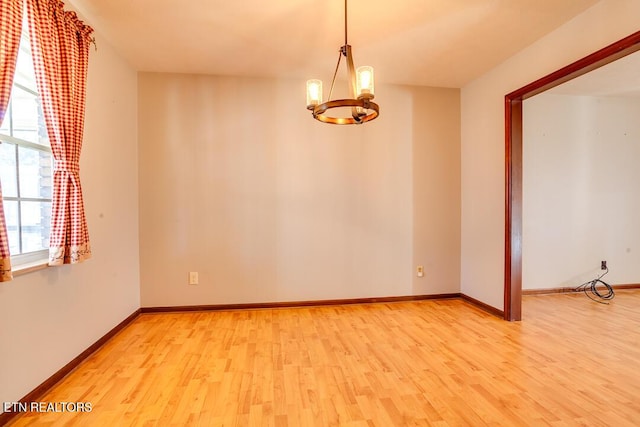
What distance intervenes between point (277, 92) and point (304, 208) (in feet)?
4.39

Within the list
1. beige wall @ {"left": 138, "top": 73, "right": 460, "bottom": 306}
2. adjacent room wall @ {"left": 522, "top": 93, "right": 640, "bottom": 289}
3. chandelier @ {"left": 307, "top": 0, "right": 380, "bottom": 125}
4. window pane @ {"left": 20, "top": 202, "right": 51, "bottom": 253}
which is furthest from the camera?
adjacent room wall @ {"left": 522, "top": 93, "right": 640, "bottom": 289}

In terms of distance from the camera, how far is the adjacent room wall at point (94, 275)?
171 centimetres

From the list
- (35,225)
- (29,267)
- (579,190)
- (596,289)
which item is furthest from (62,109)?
(596,289)

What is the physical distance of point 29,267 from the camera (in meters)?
1.75

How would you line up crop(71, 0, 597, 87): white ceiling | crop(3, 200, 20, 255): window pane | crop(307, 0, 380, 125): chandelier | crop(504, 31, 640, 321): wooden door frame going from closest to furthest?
crop(307, 0, 380, 125): chandelier → crop(3, 200, 20, 255): window pane → crop(71, 0, 597, 87): white ceiling → crop(504, 31, 640, 321): wooden door frame

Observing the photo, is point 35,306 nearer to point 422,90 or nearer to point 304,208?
point 304,208

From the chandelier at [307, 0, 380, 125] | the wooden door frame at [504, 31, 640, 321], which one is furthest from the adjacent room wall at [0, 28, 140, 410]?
the wooden door frame at [504, 31, 640, 321]

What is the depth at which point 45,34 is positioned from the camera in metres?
1.79

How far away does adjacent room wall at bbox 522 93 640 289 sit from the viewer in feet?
13.0

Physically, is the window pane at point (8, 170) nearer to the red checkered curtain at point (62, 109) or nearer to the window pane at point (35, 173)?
the window pane at point (35, 173)

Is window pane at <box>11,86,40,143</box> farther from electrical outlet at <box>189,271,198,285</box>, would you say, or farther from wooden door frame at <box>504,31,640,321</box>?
wooden door frame at <box>504,31,640,321</box>

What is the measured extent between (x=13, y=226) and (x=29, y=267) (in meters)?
0.27

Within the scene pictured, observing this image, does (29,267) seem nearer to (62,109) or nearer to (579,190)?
(62,109)

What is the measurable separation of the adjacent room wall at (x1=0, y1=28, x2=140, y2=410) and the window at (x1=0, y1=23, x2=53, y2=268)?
22cm
